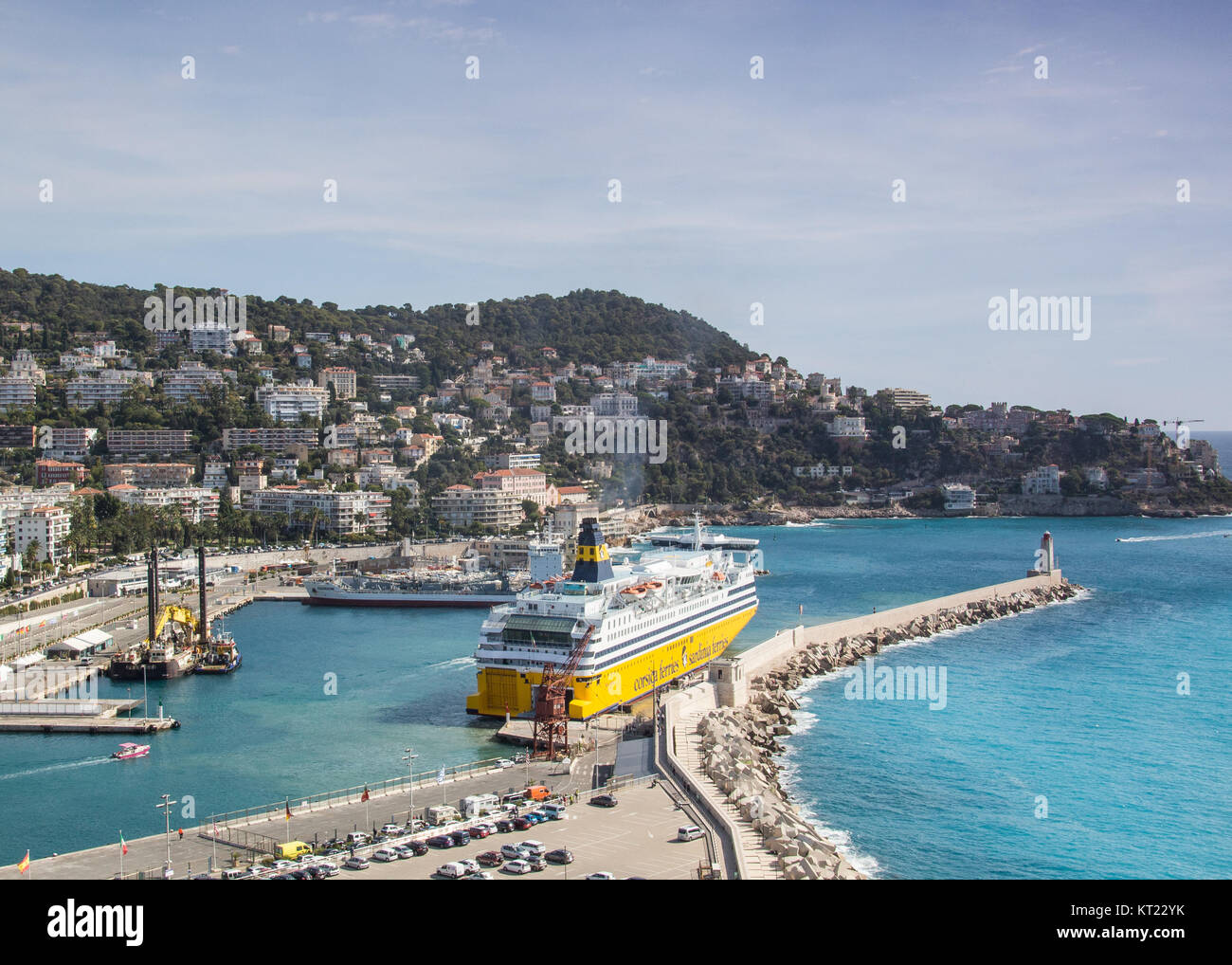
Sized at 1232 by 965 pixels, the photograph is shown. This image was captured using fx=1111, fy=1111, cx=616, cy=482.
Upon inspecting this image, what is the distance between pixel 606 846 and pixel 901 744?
328 inches

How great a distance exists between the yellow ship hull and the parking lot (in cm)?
491

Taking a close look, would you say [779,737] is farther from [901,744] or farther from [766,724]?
[901,744]

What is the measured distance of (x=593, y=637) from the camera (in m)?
18.2

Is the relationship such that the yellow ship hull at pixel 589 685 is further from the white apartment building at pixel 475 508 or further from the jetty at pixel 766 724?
the white apartment building at pixel 475 508

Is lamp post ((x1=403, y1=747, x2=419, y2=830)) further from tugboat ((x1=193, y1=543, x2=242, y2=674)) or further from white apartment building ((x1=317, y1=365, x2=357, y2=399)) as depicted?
white apartment building ((x1=317, y1=365, x2=357, y2=399))

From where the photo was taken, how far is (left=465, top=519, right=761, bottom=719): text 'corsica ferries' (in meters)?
18.3

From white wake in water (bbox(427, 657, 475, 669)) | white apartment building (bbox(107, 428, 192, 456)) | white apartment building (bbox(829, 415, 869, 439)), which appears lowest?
white wake in water (bbox(427, 657, 475, 669))

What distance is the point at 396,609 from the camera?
3525 centimetres

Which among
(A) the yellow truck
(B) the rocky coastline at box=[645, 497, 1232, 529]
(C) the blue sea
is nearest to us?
(A) the yellow truck

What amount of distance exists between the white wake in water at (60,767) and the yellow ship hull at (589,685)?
5838mm

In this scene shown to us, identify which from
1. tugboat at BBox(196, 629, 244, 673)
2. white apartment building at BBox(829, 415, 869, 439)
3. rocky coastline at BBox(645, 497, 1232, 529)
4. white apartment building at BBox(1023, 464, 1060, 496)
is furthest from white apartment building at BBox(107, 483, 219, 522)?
white apartment building at BBox(1023, 464, 1060, 496)

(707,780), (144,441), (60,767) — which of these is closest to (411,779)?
(707,780)

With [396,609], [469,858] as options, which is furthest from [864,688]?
[396,609]

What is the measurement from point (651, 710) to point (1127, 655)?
43.3 ft
